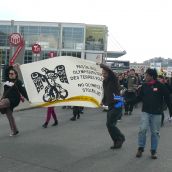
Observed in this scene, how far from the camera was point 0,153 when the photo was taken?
790cm

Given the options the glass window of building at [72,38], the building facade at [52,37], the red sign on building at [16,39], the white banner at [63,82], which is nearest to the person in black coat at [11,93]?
the white banner at [63,82]

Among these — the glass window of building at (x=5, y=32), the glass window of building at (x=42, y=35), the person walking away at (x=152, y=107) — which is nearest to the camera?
the person walking away at (x=152, y=107)

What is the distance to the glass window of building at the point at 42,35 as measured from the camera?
214 feet

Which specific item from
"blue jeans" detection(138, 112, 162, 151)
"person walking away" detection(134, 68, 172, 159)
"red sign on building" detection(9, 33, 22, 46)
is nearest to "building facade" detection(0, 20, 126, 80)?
"red sign on building" detection(9, 33, 22, 46)

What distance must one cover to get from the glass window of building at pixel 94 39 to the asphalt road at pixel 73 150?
5431 centimetres

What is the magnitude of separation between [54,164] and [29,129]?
404 cm

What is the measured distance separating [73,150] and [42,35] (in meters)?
58.3

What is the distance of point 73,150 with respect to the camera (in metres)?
8.45

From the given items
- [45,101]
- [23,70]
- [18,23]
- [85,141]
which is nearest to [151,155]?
[85,141]

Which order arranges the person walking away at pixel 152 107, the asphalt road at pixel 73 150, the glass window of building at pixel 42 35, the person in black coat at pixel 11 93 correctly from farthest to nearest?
the glass window of building at pixel 42 35 < the person in black coat at pixel 11 93 < the person walking away at pixel 152 107 < the asphalt road at pixel 73 150

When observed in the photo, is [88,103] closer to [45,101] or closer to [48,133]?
[45,101]

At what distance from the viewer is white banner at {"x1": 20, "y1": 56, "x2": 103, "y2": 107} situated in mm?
9281

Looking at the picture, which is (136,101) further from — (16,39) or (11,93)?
(16,39)

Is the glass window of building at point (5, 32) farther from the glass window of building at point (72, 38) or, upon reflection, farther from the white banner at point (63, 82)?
the white banner at point (63, 82)
